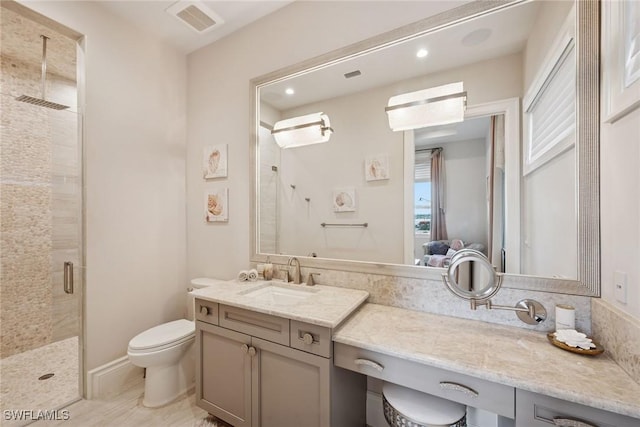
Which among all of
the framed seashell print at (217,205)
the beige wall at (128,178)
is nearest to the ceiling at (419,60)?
the framed seashell print at (217,205)

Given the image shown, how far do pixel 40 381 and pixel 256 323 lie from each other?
83.5 inches

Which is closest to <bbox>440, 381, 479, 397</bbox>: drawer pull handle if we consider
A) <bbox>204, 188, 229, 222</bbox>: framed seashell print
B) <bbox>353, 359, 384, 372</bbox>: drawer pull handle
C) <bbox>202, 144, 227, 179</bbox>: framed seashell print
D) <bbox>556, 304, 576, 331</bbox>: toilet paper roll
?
<bbox>353, 359, 384, 372</bbox>: drawer pull handle

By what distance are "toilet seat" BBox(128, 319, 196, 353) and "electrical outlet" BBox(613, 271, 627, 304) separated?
93.8 inches

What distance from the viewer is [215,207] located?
2.39 meters

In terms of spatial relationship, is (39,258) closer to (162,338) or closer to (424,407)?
(162,338)

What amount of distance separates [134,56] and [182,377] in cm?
270

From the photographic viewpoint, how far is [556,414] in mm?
842

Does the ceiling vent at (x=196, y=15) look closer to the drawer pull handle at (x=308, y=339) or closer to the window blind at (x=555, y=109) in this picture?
the window blind at (x=555, y=109)

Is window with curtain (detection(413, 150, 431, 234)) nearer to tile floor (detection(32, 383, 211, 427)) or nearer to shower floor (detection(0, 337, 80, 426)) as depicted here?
tile floor (detection(32, 383, 211, 427))

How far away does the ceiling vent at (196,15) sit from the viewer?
6.53 feet

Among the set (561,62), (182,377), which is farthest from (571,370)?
(182,377)

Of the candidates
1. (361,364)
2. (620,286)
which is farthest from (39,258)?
(620,286)

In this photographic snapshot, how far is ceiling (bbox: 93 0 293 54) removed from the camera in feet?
6.57

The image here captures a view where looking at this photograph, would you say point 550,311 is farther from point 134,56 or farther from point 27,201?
point 27,201
